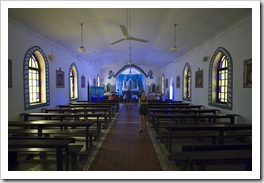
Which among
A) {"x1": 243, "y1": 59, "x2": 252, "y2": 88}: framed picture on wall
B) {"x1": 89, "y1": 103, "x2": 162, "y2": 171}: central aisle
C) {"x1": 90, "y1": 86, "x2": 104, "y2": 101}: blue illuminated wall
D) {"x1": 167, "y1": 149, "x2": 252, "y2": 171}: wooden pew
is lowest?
{"x1": 89, "y1": 103, "x2": 162, "y2": 171}: central aisle

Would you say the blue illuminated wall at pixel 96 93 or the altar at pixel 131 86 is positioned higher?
the altar at pixel 131 86

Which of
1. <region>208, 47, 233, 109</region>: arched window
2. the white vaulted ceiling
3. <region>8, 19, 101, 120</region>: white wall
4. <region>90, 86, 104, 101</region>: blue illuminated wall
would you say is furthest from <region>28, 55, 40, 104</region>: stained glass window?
<region>208, 47, 233, 109</region>: arched window

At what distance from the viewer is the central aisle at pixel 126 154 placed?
3.19m

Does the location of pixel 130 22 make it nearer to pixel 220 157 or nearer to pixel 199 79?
pixel 199 79

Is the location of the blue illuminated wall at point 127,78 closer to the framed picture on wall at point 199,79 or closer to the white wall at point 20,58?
the framed picture on wall at point 199,79

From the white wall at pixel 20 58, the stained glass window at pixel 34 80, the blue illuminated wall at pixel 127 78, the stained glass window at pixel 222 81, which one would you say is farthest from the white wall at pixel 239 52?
the blue illuminated wall at pixel 127 78

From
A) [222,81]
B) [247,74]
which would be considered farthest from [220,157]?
[222,81]

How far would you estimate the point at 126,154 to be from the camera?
377 cm

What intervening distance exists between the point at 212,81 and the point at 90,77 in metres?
9.88

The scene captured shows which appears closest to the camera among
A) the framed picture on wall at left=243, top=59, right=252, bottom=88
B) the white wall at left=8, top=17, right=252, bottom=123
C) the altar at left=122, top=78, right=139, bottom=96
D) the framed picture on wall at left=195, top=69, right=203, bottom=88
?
the framed picture on wall at left=243, top=59, right=252, bottom=88

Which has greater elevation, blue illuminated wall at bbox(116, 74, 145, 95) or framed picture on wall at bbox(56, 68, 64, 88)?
blue illuminated wall at bbox(116, 74, 145, 95)

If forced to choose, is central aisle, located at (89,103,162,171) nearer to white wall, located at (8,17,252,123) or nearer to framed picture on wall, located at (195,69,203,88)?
white wall, located at (8,17,252,123)

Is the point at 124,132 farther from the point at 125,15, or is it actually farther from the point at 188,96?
the point at 188,96

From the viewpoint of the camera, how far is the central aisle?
3186 millimetres
